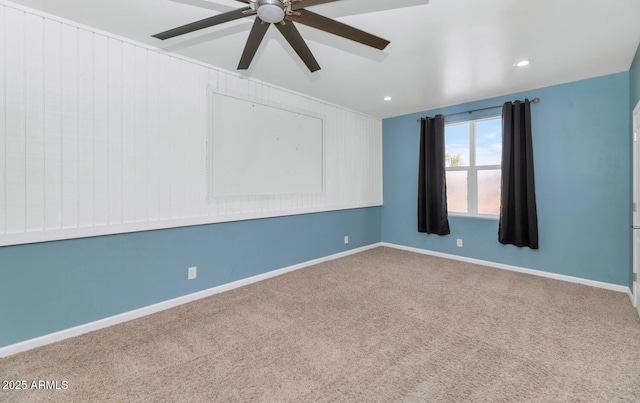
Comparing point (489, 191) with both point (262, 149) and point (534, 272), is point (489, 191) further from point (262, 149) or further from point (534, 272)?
point (262, 149)

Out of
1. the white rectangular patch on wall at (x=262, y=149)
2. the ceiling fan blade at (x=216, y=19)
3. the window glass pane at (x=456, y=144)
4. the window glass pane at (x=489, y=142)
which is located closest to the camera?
the ceiling fan blade at (x=216, y=19)

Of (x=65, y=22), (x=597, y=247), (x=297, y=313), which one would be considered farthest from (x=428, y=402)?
(x=65, y=22)

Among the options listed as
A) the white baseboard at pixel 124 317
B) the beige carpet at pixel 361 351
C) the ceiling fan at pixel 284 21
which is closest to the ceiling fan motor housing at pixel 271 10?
the ceiling fan at pixel 284 21

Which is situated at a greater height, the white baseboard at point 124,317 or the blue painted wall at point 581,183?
the blue painted wall at point 581,183

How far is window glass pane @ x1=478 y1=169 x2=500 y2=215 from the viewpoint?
4.22 metres

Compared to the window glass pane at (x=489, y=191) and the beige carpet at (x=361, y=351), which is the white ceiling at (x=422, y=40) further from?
the beige carpet at (x=361, y=351)

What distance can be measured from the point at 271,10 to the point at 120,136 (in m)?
1.88

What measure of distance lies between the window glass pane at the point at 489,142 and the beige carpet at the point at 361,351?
6.23 ft

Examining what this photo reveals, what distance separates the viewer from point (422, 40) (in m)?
2.50

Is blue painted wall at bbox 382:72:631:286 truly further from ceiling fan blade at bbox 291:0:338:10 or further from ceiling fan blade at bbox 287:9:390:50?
ceiling fan blade at bbox 291:0:338:10

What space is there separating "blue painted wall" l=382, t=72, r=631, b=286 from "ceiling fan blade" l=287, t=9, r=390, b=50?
3136 mm

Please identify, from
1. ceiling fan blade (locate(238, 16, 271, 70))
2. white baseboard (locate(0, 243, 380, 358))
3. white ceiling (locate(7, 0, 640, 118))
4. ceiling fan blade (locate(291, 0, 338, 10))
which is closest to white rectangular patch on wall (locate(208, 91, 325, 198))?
white ceiling (locate(7, 0, 640, 118))

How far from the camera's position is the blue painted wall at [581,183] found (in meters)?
3.22

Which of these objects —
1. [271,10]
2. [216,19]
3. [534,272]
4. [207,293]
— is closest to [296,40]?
[271,10]
